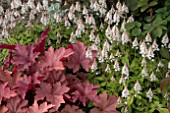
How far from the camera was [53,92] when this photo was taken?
2.36m

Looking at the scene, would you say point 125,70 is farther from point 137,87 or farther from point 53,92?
point 53,92

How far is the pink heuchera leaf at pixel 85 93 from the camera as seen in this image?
2371 mm

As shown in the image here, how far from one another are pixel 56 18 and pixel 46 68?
1.04m

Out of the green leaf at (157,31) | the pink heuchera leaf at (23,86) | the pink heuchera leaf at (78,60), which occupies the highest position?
the green leaf at (157,31)

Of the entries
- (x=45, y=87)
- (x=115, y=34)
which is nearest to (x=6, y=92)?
(x=45, y=87)

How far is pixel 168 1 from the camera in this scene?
3.18m

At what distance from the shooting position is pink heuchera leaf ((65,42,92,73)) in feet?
8.55

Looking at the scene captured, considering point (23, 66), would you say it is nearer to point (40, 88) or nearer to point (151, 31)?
point (40, 88)

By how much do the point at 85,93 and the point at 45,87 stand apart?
26 centimetres

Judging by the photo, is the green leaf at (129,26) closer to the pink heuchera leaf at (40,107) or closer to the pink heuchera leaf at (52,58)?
the pink heuchera leaf at (52,58)

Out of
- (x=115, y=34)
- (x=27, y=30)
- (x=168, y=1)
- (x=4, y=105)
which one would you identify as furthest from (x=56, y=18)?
(x=4, y=105)

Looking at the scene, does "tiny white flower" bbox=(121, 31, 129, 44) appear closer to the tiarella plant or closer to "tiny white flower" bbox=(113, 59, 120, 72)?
the tiarella plant

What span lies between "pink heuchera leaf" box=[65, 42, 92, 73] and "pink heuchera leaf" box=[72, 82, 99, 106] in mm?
201

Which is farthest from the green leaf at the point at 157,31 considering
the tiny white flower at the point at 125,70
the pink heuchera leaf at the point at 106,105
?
the pink heuchera leaf at the point at 106,105
